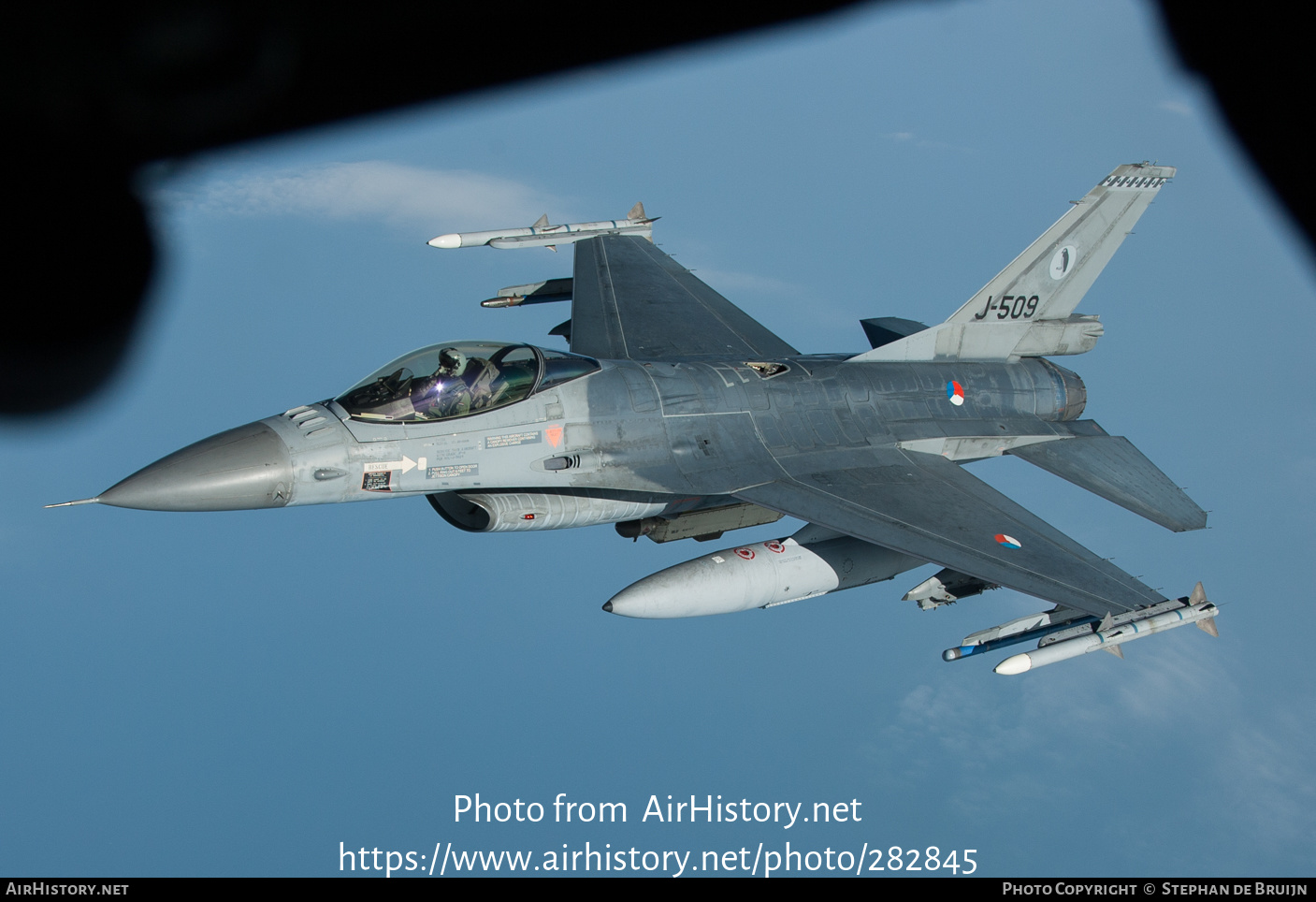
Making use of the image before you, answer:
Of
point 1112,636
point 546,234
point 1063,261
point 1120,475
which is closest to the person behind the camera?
point 1112,636

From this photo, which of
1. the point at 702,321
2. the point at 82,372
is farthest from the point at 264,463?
the point at 702,321

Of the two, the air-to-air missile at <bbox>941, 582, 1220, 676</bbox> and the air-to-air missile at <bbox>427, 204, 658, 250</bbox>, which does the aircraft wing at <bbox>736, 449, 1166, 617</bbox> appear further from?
the air-to-air missile at <bbox>427, 204, 658, 250</bbox>

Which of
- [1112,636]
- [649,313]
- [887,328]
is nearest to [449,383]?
[649,313]

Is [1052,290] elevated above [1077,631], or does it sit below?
above

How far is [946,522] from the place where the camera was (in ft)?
36.6

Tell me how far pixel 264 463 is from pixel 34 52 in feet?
15.5

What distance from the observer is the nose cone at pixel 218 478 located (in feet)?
28.9

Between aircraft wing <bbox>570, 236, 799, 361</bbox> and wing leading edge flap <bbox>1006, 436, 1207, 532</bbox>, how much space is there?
3.56 m

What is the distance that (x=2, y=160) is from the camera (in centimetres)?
666

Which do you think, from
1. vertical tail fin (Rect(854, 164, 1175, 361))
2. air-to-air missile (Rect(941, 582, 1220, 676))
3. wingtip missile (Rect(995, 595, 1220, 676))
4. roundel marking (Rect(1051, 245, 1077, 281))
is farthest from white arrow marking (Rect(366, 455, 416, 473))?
roundel marking (Rect(1051, 245, 1077, 281))

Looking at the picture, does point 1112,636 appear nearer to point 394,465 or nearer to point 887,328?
point 887,328

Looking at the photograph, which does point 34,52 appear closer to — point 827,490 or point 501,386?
point 501,386

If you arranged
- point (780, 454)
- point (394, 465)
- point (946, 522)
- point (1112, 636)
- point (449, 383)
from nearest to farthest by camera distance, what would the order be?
point (394, 465) → point (449, 383) → point (1112, 636) → point (946, 522) → point (780, 454)

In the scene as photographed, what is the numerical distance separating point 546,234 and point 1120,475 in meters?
9.03
